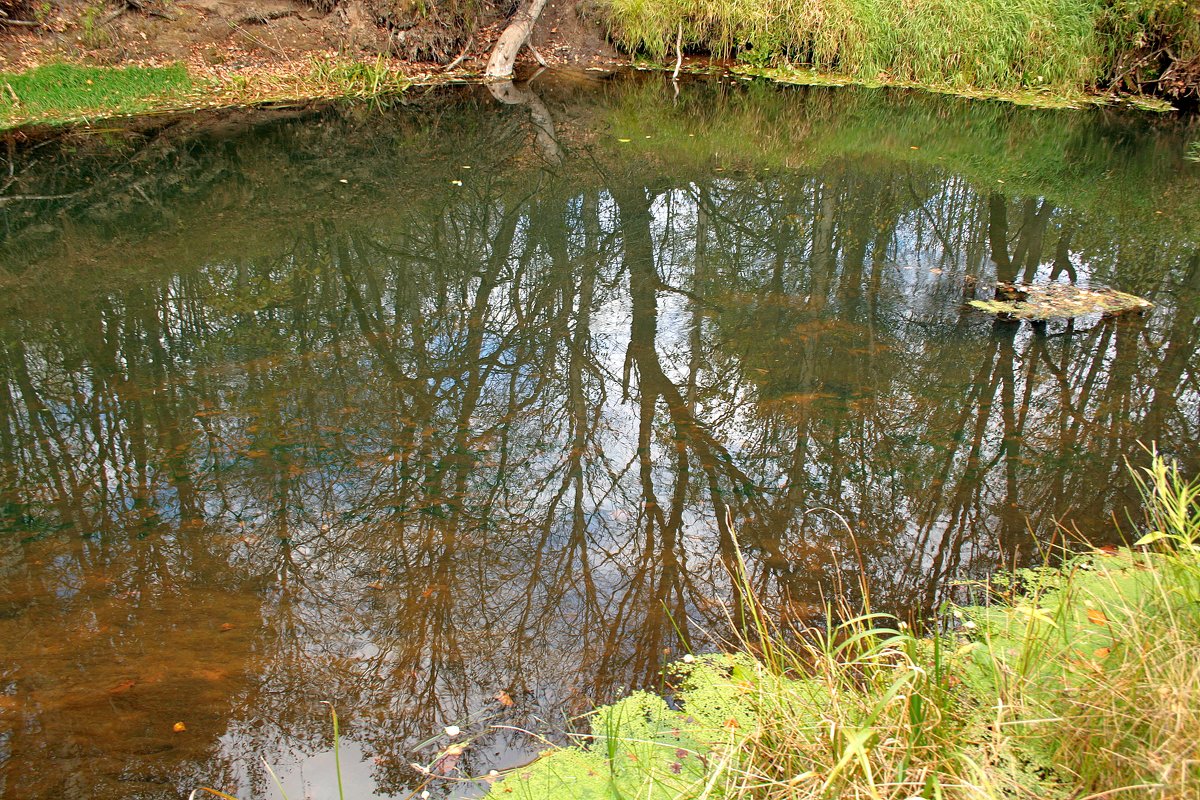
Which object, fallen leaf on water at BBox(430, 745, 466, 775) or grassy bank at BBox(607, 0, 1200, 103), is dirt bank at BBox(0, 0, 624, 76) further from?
fallen leaf on water at BBox(430, 745, 466, 775)

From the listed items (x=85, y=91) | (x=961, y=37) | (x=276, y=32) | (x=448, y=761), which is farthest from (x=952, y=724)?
(x=961, y=37)

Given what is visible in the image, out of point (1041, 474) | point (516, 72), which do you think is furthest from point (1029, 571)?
point (516, 72)

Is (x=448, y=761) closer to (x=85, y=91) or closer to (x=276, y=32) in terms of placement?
(x=85, y=91)

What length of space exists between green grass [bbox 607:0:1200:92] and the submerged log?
26.6ft

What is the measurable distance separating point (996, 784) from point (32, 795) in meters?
2.65

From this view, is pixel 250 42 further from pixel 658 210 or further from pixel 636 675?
pixel 636 675

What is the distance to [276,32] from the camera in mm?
12352

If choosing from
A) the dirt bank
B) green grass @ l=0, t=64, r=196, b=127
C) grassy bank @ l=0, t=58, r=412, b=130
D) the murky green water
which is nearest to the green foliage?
grassy bank @ l=0, t=58, r=412, b=130

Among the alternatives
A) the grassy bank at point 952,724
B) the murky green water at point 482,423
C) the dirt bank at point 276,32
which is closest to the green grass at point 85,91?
the dirt bank at point 276,32

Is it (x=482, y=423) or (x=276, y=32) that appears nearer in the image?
(x=482, y=423)

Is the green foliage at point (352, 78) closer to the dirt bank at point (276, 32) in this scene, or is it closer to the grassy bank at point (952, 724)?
the dirt bank at point (276, 32)

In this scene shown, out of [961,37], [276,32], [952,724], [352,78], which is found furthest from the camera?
[961,37]

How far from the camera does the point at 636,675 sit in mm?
3074

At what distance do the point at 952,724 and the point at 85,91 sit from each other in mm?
11195
